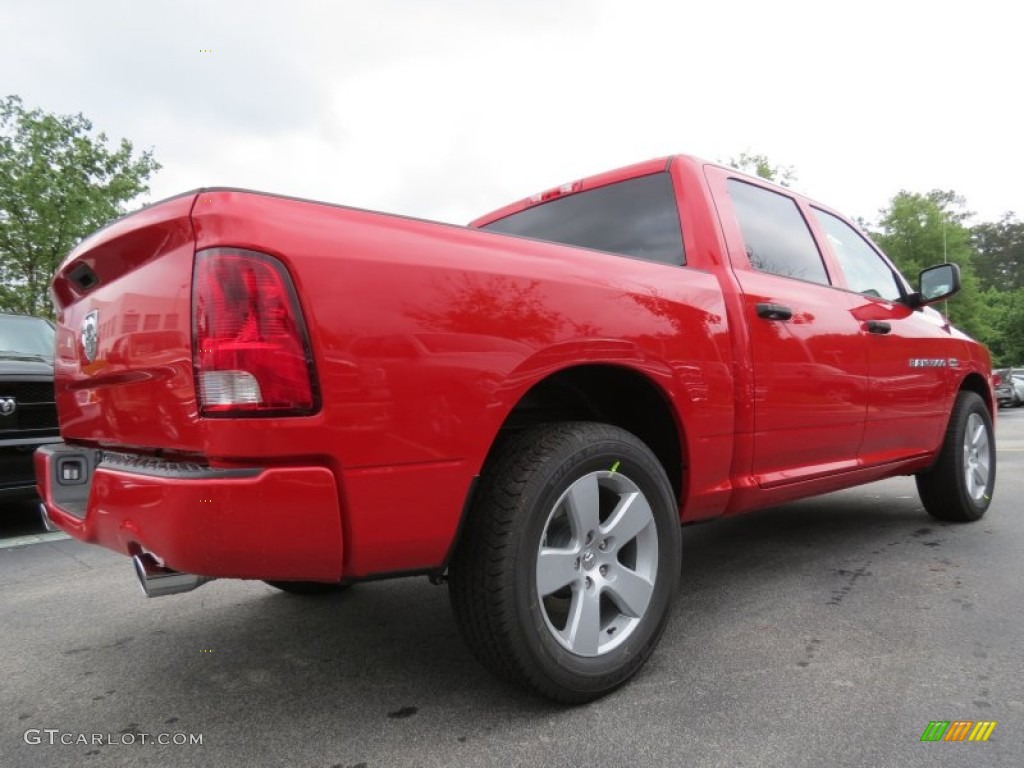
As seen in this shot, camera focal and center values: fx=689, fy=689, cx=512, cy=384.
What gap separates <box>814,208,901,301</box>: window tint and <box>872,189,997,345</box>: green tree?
3763 centimetres

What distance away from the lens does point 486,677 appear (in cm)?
217

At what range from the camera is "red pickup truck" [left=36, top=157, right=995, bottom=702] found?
1.53 m

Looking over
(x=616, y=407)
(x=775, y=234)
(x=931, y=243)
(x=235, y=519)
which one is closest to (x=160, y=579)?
(x=235, y=519)

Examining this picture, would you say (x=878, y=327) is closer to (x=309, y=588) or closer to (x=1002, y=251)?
(x=309, y=588)

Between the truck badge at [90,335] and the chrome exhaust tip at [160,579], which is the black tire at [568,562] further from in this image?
the truck badge at [90,335]

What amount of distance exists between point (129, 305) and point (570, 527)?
1.33 m

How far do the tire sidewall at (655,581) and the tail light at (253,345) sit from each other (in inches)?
27.1

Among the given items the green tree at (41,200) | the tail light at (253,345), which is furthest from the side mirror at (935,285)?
the green tree at (41,200)

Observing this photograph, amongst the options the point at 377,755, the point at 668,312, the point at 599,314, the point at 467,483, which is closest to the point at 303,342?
the point at 467,483

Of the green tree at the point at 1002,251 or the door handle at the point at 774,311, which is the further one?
the green tree at the point at 1002,251

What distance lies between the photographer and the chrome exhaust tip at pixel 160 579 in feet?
5.42

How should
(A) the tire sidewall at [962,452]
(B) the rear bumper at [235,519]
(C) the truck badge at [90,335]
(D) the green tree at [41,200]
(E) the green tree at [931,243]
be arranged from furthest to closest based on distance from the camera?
(E) the green tree at [931,243], (D) the green tree at [41,200], (A) the tire sidewall at [962,452], (C) the truck badge at [90,335], (B) the rear bumper at [235,519]

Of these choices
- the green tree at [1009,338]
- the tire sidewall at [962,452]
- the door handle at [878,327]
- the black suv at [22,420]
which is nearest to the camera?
the door handle at [878,327]

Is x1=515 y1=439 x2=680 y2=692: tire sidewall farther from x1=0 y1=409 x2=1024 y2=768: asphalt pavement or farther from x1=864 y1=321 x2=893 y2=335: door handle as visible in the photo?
x1=864 y1=321 x2=893 y2=335: door handle
